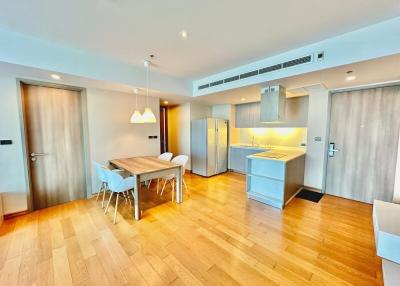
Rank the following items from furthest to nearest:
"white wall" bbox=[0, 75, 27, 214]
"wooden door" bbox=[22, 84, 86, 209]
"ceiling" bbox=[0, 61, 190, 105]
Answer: "wooden door" bbox=[22, 84, 86, 209] → "white wall" bbox=[0, 75, 27, 214] → "ceiling" bbox=[0, 61, 190, 105]

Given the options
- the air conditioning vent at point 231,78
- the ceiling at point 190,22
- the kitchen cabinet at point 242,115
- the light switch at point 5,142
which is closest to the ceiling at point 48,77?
the ceiling at point 190,22

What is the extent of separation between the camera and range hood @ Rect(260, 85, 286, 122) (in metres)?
3.15

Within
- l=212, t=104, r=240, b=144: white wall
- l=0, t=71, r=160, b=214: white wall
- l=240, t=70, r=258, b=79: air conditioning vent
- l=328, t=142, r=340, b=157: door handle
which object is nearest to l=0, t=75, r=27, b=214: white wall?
l=0, t=71, r=160, b=214: white wall

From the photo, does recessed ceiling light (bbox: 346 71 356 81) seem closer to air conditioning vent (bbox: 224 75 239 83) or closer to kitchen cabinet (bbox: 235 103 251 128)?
air conditioning vent (bbox: 224 75 239 83)

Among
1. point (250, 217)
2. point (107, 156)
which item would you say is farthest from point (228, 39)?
point (107, 156)

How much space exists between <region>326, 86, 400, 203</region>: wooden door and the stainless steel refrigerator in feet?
8.64

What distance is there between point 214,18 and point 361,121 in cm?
338

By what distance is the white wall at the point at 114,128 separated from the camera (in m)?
3.37

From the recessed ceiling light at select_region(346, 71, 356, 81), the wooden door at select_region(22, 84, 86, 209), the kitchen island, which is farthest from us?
the kitchen island

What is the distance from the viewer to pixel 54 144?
3062 millimetres

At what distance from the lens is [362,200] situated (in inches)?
126

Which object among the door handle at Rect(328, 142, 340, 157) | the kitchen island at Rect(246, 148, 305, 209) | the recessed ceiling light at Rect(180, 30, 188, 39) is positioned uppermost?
the recessed ceiling light at Rect(180, 30, 188, 39)

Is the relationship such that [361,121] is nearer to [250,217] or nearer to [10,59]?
[250,217]

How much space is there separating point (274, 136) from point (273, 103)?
1834mm
